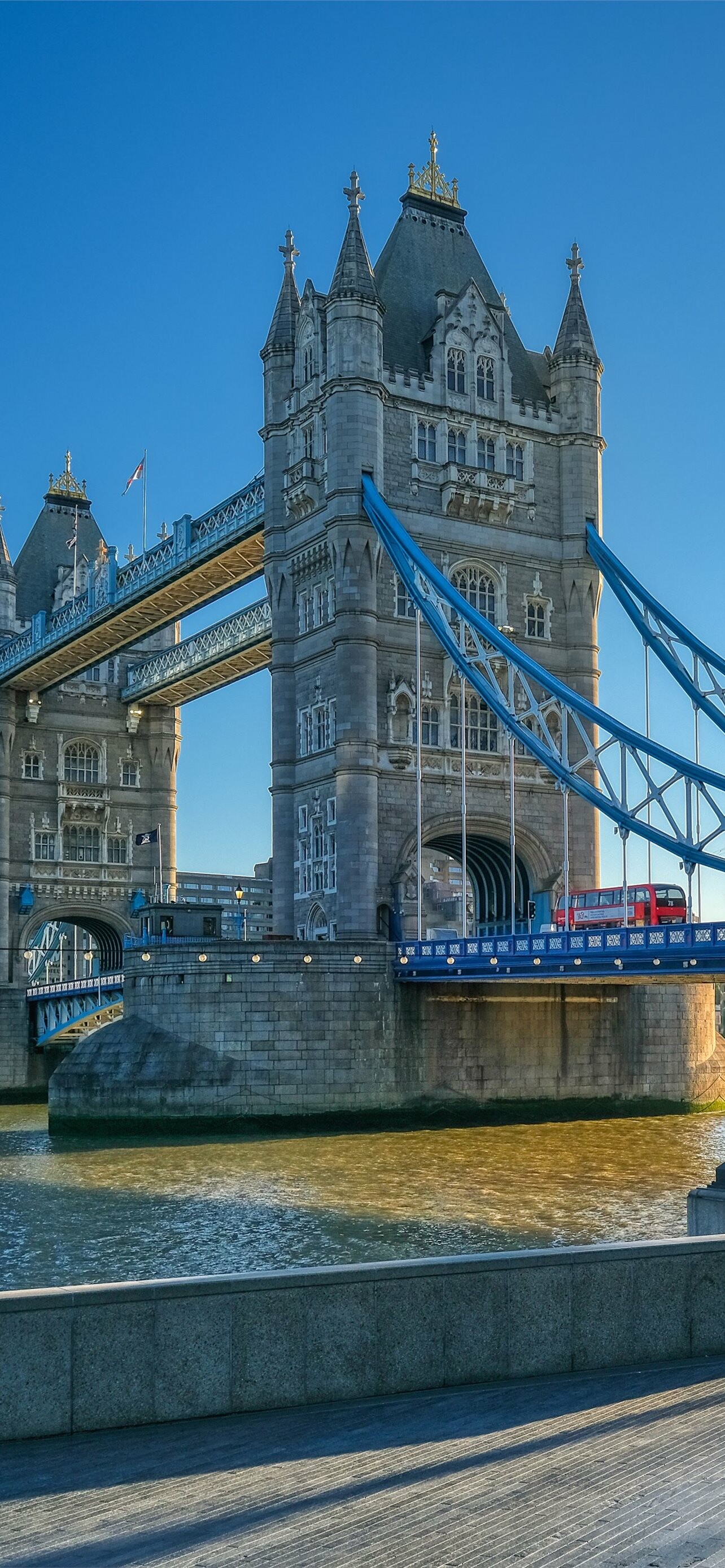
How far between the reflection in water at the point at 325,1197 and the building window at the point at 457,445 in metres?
21.0

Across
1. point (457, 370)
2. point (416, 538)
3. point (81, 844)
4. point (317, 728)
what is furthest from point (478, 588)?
point (81, 844)

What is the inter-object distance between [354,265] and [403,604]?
10151 millimetres

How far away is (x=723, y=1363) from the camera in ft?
32.5

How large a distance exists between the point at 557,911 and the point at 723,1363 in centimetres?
3528

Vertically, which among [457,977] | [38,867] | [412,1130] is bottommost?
[412,1130]

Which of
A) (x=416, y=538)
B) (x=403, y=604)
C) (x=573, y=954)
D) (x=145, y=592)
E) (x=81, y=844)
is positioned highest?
(x=145, y=592)

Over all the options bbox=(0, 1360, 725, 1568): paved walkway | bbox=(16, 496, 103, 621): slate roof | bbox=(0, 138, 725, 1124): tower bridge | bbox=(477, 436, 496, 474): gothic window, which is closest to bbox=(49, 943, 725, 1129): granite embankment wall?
bbox=(0, 138, 725, 1124): tower bridge

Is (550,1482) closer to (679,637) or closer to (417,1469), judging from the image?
(417,1469)

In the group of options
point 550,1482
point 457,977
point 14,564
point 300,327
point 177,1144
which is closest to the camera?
point 550,1482

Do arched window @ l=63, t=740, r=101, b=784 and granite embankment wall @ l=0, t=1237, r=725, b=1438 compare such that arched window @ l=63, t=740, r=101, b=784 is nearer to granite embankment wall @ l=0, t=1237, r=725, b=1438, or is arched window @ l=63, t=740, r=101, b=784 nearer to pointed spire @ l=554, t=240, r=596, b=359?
pointed spire @ l=554, t=240, r=596, b=359

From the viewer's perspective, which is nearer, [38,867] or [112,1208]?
[112,1208]

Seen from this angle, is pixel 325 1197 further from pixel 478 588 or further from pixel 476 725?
pixel 478 588

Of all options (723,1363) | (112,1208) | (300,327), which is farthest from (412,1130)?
(723,1363)

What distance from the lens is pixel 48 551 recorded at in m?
74.7
